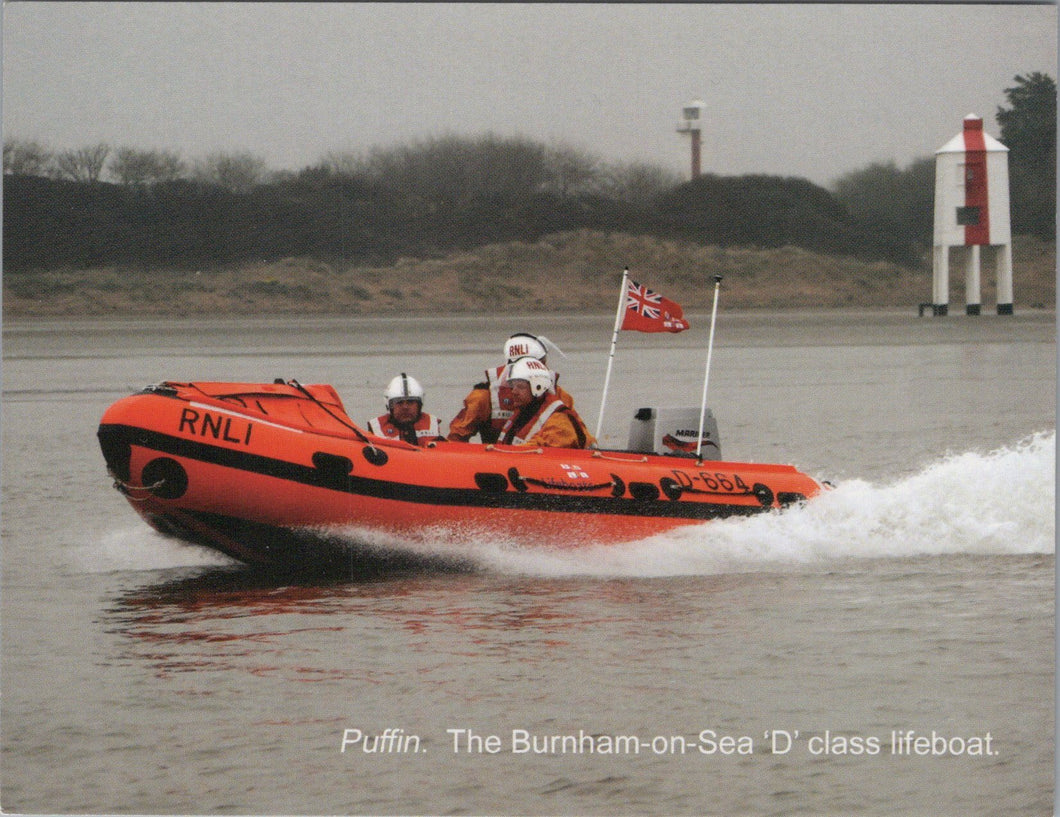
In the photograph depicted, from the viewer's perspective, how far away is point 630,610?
320 inches

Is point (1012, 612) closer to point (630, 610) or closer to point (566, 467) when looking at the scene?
point (630, 610)

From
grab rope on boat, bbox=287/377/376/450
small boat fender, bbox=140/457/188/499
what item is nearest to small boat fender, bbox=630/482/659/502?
grab rope on boat, bbox=287/377/376/450

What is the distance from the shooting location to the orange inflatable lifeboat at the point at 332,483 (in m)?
8.46

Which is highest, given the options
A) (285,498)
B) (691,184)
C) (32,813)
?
(691,184)

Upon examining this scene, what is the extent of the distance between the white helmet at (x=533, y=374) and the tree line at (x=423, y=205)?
8.06 meters

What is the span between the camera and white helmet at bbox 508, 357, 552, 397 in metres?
8.98

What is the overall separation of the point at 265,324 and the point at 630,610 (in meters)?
26.8

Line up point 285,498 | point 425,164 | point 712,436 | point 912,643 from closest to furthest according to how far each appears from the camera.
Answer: point 912,643, point 285,498, point 712,436, point 425,164

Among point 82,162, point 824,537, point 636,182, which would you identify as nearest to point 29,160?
point 82,162

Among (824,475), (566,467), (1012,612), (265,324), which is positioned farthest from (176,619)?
(265,324)

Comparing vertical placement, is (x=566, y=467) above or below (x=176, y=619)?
above

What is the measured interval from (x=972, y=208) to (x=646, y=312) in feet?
66.3

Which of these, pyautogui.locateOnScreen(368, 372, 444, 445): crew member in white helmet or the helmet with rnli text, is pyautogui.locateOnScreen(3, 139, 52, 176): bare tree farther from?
the helmet with rnli text

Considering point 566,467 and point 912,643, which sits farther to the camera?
point 566,467
